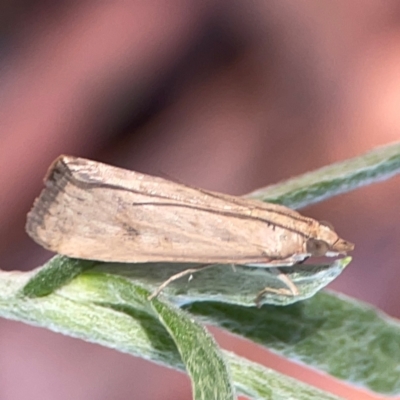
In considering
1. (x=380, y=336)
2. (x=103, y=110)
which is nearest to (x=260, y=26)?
(x=103, y=110)

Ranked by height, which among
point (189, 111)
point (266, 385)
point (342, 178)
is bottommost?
point (266, 385)

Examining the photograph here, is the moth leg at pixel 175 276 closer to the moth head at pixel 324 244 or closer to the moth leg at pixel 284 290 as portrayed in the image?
the moth leg at pixel 284 290

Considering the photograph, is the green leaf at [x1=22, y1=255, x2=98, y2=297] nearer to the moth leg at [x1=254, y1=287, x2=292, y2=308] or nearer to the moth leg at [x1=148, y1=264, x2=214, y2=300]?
the moth leg at [x1=148, y1=264, x2=214, y2=300]

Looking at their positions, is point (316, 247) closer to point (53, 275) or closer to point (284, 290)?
point (284, 290)

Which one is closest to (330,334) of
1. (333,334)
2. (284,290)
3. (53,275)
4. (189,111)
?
(333,334)

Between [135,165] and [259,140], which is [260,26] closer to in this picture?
[259,140]

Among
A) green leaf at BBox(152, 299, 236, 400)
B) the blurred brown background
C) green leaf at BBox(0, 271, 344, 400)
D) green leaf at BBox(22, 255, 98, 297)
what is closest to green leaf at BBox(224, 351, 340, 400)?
green leaf at BBox(0, 271, 344, 400)
